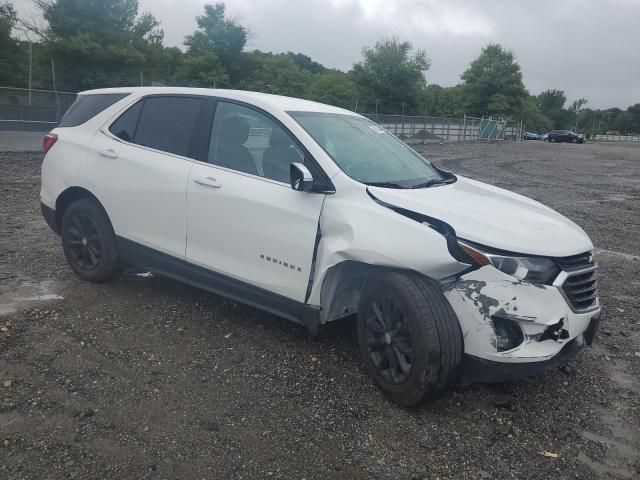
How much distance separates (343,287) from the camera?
3566mm

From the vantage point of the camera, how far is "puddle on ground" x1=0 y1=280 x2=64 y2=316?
14.3 feet

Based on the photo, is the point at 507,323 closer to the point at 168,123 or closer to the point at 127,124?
the point at 168,123

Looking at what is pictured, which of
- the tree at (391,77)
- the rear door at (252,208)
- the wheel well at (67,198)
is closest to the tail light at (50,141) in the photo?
the wheel well at (67,198)

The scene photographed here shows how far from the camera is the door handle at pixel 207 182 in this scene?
12.7 ft

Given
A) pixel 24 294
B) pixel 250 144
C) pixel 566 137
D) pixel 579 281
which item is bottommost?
pixel 24 294

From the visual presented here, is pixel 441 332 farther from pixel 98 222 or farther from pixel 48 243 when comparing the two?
pixel 48 243

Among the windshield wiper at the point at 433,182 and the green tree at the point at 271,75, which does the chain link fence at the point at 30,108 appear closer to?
the windshield wiper at the point at 433,182

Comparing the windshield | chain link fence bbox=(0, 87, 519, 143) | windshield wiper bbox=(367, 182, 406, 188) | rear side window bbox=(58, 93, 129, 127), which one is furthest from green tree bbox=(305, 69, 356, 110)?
windshield wiper bbox=(367, 182, 406, 188)

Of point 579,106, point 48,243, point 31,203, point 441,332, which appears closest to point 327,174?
point 441,332

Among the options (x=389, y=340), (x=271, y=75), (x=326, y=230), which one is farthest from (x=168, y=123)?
(x=271, y=75)

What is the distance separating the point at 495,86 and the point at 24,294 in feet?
235

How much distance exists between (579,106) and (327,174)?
460 ft

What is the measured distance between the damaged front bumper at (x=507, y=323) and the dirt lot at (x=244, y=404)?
1.27 feet

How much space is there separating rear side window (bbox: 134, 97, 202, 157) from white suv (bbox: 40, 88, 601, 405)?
0.01m
